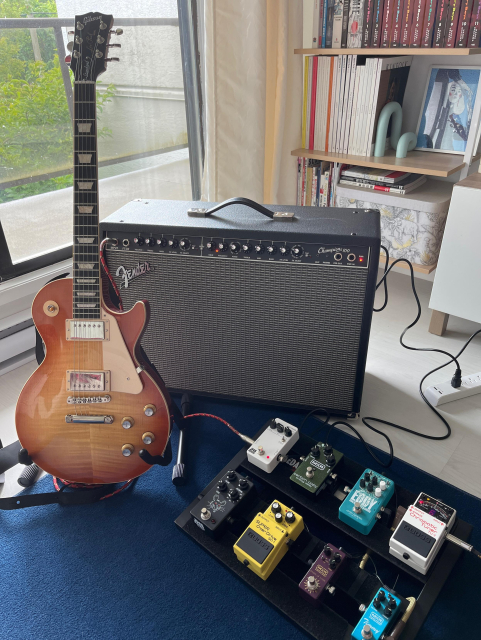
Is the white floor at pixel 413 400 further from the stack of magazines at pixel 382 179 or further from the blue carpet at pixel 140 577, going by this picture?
the stack of magazines at pixel 382 179

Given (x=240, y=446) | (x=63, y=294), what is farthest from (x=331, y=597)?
(x=63, y=294)

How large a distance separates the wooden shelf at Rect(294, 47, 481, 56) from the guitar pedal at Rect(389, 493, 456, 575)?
121cm

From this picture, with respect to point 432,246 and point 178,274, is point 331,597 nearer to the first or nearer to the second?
point 178,274

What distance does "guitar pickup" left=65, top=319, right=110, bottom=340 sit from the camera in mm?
964

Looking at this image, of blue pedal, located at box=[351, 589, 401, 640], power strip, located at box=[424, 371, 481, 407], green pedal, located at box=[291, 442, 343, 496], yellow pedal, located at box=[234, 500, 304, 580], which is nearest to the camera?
blue pedal, located at box=[351, 589, 401, 640]

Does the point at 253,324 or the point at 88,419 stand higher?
the point at 253,324

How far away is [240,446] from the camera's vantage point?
122 cm

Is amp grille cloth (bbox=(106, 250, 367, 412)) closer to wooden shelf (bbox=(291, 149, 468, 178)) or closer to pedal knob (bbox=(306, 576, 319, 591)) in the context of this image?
pedal knob (bbox=(306, 576, 319, 591))

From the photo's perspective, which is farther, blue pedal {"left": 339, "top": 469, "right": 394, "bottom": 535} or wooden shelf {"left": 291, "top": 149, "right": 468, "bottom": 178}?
wooden shelf {"left": 291, "top": 149, "right": 468, "bottom": 178}

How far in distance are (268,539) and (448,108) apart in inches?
57.3

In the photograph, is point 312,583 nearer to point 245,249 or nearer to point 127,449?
point 127,449

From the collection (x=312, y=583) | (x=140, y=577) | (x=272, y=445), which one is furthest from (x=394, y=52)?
(x=140, y=577)

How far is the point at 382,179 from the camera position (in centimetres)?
162

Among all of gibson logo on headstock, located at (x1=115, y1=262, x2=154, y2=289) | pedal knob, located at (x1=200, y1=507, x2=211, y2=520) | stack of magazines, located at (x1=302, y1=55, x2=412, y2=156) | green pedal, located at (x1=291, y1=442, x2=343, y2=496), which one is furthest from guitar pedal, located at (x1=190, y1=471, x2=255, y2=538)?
stack of magazines, located at (x1=302, y1=55, x2=412, y2=156)
